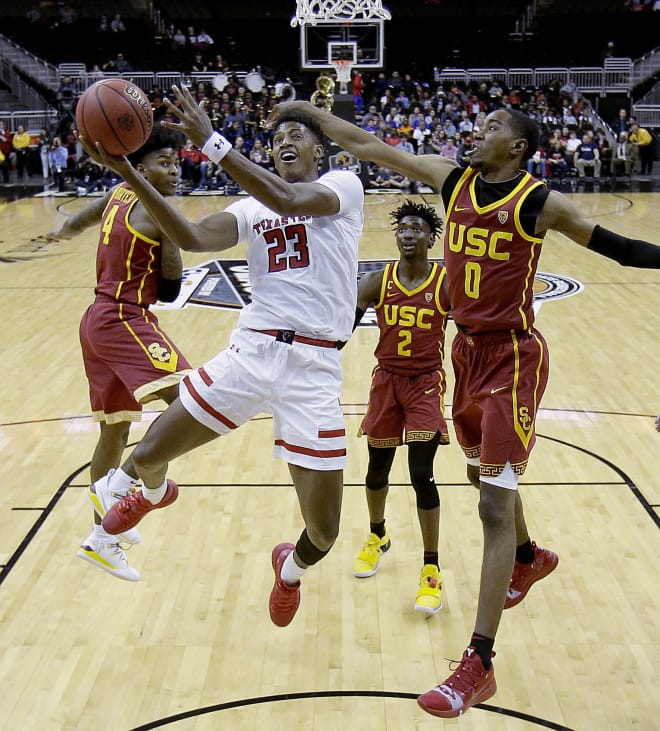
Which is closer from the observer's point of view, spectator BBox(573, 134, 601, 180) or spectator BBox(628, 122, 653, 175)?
spectator BBox(573, 134, 601, 180)

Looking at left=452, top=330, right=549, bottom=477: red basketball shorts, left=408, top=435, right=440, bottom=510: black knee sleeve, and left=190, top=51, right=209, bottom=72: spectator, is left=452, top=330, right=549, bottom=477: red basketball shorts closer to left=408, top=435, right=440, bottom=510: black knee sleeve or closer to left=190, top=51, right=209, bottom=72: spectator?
left=408, top=435, right=440, bottom=510: black knee sleeve

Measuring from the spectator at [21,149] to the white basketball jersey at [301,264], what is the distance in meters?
22.1

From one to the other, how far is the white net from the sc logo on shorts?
52.1ft

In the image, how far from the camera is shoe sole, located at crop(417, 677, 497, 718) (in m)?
3.73

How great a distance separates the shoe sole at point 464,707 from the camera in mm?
3730

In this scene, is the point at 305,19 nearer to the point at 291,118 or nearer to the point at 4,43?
the point at 4,43

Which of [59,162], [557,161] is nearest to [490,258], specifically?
[557,161]

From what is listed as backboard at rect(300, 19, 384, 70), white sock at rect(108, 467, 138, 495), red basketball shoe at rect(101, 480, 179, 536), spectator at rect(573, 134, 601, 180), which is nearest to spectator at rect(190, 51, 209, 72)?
backboard at rect(300, 19, 384, 70)

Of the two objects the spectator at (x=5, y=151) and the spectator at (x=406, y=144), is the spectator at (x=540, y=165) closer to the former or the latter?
the spectator at (x=406, y=144)

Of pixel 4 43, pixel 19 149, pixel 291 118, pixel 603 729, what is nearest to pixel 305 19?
pixel 19 149

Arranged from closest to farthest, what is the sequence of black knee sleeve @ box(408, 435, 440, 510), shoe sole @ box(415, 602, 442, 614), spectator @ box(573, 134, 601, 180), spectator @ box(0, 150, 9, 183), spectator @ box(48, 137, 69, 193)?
shoe sole @ box(415, 602, 442, 614)
black knee sleeve @ box(408, 435, 440, 510)
spectator @ box(48, 137, 69, 193)
spectator @ box(573, 134, 601, 180)
spectator @ box(0, 150, 9, 183)

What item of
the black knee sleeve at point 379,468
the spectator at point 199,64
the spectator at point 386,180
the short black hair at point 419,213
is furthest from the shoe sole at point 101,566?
the spectator at point 199,64

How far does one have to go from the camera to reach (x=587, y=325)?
1064cm

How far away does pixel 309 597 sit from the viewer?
203 inches
